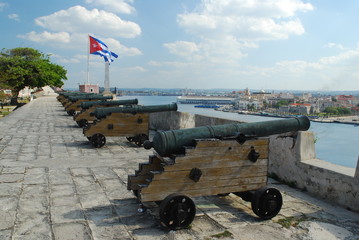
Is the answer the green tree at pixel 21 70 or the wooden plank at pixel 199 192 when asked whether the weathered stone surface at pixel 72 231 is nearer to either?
the wooden plank at pixel 199 192

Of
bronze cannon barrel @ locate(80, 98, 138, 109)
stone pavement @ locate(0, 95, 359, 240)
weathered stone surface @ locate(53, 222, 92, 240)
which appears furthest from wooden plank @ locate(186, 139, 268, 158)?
bronze cannon barrel @ locate(80, 98, 138, 109)

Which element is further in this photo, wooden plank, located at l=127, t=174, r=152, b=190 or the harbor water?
the harbor water

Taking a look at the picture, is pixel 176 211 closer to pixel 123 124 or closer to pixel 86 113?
pixel 123 124

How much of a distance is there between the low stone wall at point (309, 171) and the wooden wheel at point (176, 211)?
192cm

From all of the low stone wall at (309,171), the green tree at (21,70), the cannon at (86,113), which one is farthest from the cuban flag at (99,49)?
the low stone wall at (309,171)

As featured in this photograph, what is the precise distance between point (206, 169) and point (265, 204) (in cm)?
74

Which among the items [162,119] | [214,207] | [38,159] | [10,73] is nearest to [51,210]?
[214,207]

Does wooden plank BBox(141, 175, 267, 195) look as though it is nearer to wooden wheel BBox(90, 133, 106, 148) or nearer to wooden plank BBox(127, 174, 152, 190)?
wooden plank BBox(127, 174, 152, 190)

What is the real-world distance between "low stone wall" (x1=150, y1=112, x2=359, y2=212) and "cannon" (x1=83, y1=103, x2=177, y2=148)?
3.55 m

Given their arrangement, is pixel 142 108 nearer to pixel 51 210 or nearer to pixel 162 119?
pixel 162 119

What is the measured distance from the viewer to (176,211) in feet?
10.8

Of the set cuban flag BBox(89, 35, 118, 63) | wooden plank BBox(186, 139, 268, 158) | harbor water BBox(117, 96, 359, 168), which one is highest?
cuban flag BBox(89, 35, 118, 63)

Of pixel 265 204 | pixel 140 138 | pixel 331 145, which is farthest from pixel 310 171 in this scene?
pixel 331 145

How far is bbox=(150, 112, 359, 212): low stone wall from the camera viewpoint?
398cm
